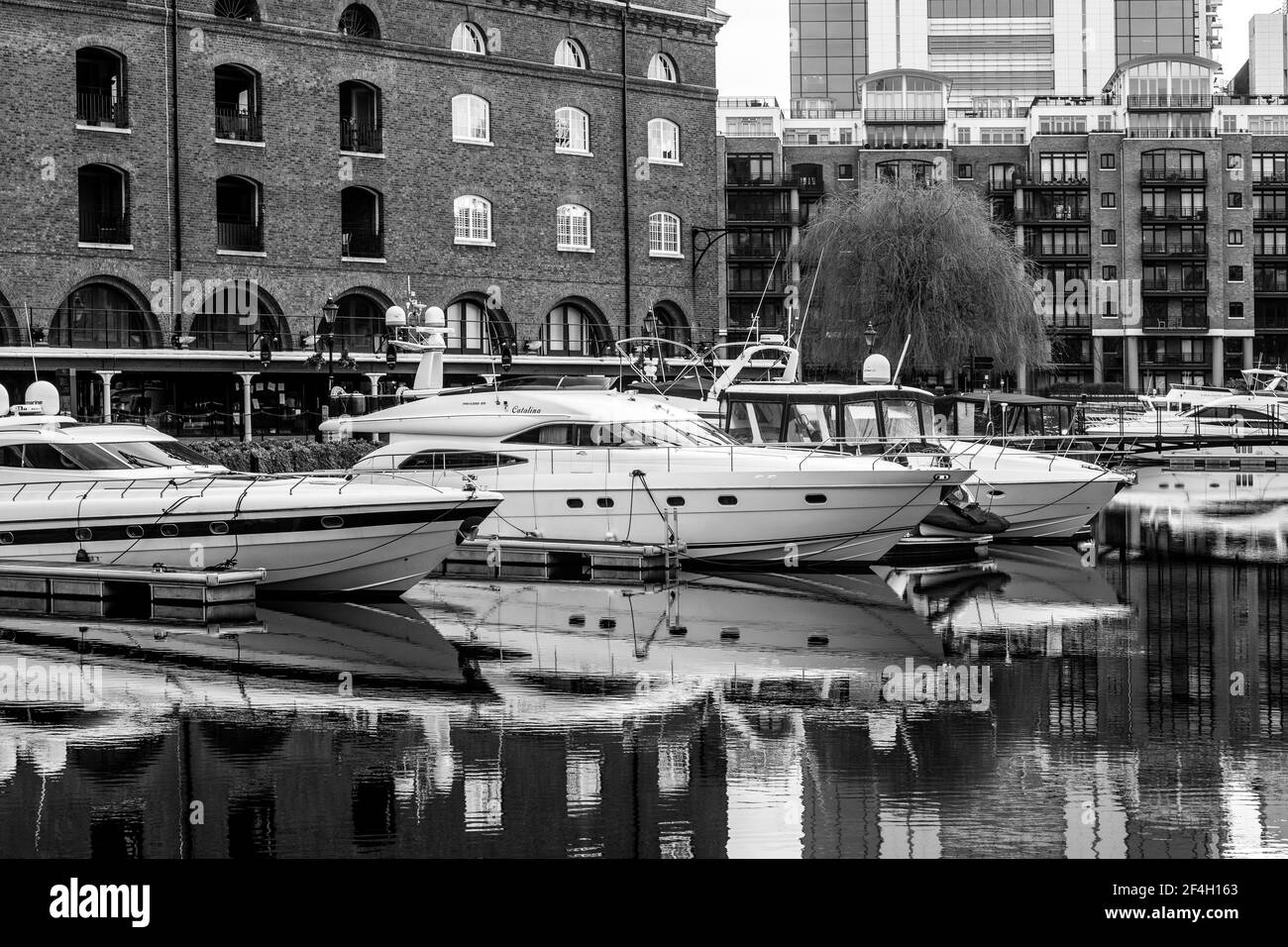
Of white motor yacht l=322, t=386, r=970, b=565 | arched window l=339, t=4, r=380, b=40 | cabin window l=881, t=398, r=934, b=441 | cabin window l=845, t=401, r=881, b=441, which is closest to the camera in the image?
white motor yacht l=322, t=386, r=970, b=565

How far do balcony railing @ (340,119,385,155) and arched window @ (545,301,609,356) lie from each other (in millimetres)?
7264

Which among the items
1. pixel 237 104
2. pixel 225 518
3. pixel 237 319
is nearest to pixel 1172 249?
pixel 237 104

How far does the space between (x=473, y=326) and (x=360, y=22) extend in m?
9.30

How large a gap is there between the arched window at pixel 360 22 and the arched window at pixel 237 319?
829cm

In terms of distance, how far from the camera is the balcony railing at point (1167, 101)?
83681 millimetres

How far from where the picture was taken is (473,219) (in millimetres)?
49031

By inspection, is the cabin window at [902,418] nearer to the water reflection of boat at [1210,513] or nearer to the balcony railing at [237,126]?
the water reflection of boat at [1210,513]

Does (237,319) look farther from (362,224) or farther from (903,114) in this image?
(903,114)

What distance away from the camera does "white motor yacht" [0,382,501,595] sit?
1888 centimetres

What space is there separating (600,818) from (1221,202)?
3126 inches

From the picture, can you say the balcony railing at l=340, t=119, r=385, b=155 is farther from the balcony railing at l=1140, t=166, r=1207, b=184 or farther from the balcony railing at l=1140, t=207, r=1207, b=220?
the balcony railing at l=1140, t=166, r=1207, b=184

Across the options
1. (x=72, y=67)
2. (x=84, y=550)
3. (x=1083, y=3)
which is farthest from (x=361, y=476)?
(x=1083, y=3)

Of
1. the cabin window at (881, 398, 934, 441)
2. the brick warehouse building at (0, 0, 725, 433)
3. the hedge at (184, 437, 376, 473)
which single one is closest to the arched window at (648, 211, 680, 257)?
the brick warehouse building at (0, 0, 725, 433)
